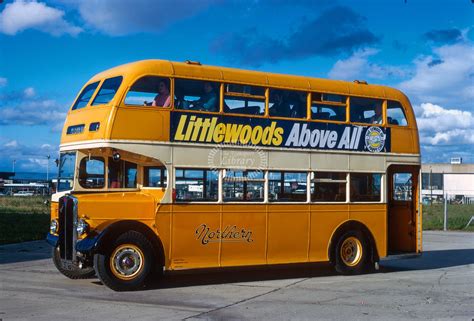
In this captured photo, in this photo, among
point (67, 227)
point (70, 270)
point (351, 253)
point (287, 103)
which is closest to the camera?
point (67, 227)

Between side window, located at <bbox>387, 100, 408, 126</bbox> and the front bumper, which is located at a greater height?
side window, located at <bbox>387, 100, 408, 126</bbox>

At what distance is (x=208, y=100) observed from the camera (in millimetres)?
12547

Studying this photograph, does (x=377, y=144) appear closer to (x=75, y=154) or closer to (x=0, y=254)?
(x=75, y=154)

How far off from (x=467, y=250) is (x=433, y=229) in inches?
388

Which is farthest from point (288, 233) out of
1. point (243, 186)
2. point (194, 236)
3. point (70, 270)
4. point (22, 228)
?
point (22, 228)

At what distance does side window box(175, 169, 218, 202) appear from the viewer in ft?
39.8

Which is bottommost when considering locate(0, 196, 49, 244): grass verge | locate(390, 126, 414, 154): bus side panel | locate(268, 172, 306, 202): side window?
locate(0, 196, 49, 244): grass verge

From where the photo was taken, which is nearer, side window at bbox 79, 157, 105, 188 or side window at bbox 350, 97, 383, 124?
side window at bbox 79, 157, 105, 188

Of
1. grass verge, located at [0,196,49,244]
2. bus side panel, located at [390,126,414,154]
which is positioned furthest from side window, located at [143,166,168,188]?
grass verge, located at [0,196,49,244]

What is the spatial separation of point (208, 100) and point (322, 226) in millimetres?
3627

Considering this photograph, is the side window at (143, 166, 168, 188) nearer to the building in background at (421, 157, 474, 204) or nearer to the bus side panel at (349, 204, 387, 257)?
the bus side panel at (349, 204, 387, 257)

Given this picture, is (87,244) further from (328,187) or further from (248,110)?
(328,187)

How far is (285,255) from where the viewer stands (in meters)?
13.3

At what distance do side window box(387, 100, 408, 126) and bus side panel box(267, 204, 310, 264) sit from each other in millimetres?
3131
